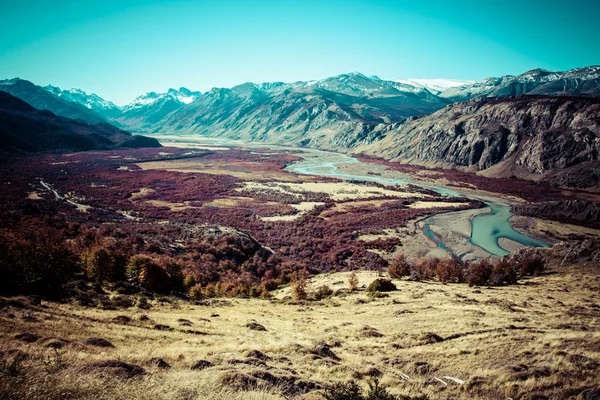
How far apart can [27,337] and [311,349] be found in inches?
506

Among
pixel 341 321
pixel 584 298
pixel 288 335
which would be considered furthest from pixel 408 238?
pixel 288 335

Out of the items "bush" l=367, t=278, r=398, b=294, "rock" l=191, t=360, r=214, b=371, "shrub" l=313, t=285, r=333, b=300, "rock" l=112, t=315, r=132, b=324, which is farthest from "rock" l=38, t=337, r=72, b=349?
"bush" l=367, t=278, r=398, b=294

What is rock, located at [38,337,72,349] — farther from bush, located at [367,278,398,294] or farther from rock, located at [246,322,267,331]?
bush, located at [367,278,398,294]

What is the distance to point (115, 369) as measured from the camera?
9.95 m

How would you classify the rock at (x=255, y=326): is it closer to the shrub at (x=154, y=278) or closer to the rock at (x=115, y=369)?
the rock at (x=115, y=369)

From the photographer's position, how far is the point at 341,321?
26.1 metres

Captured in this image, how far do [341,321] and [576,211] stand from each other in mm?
86972

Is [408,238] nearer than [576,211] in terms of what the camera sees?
Yes

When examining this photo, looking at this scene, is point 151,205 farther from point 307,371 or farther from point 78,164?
point 78,164

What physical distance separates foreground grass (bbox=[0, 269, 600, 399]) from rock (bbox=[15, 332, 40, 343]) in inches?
13.2

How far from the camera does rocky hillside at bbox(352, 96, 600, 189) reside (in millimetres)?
Result: 118562

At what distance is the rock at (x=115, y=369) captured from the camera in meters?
9.72

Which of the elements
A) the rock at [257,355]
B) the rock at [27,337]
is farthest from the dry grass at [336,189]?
the rock at [27,337]

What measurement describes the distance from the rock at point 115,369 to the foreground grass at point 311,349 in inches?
5.8
